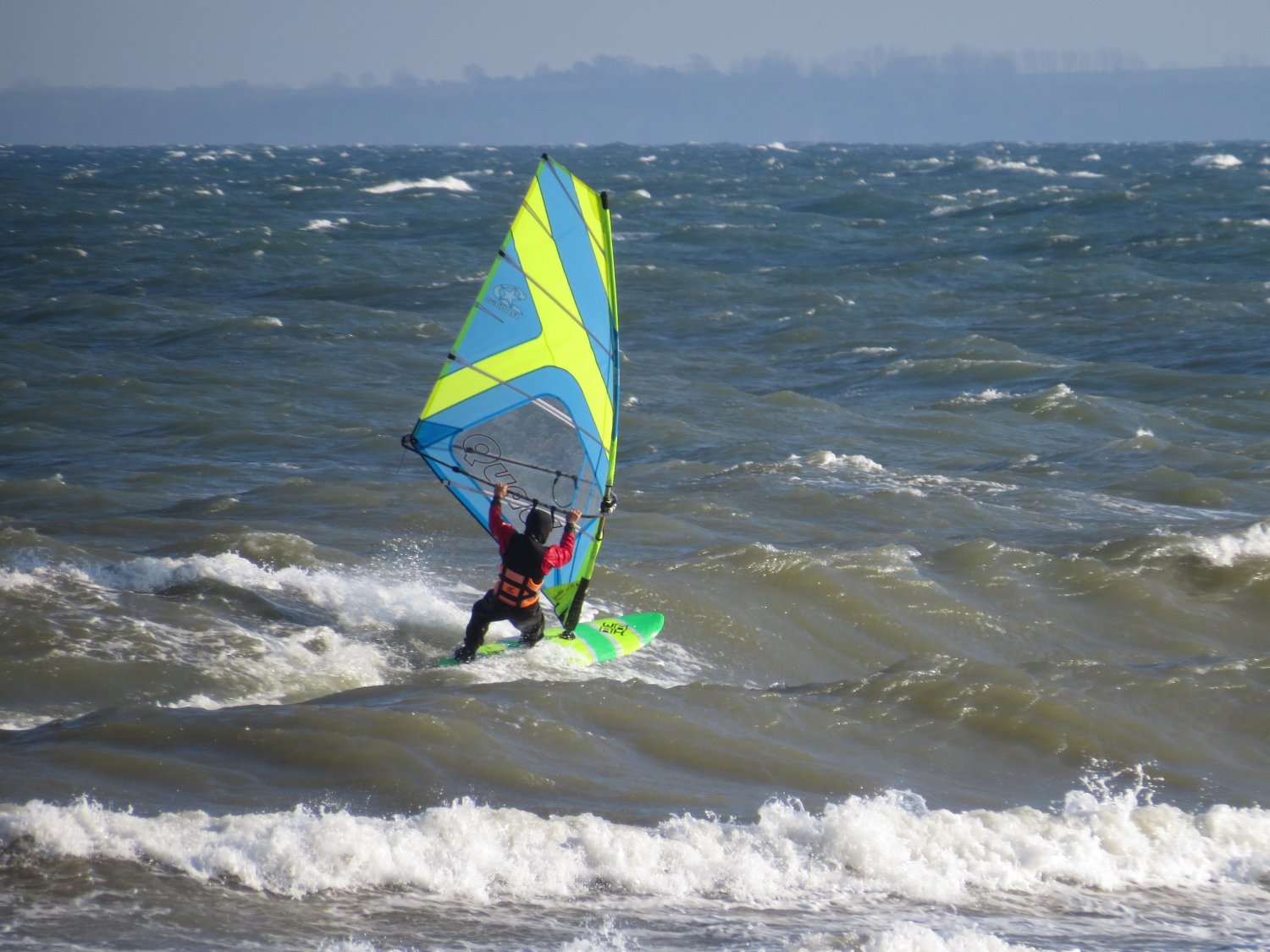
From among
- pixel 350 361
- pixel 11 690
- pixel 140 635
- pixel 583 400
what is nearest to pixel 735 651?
pixel 583 400

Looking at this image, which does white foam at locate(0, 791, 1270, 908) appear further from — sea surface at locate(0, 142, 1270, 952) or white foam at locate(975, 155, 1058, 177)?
white foam at locate(975, 155, 1058, 177)

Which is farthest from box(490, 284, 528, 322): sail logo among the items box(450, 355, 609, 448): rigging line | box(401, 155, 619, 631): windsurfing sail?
box(450, 355, 609, 448): rigging line

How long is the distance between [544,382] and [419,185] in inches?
2025

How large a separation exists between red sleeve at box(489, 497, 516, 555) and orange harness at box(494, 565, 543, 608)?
0.16m

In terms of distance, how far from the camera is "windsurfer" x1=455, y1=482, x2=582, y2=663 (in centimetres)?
770

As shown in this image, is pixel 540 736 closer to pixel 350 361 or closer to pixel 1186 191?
pixel 350 361

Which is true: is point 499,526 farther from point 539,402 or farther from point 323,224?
point 323,224

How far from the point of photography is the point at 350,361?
19.8 m

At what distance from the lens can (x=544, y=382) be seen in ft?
26.4

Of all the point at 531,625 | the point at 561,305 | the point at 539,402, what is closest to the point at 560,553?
the point at 531,625

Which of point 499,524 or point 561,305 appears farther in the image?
point 561,305

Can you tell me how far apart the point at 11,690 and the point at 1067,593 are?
703cm

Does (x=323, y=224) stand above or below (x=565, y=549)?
above

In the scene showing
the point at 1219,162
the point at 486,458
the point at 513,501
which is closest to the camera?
the point at 486,458
